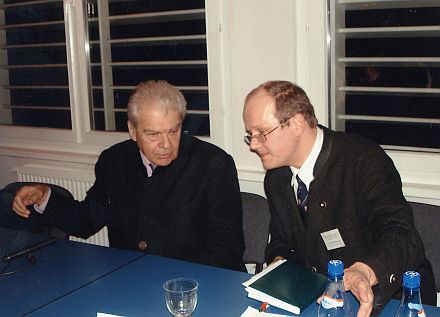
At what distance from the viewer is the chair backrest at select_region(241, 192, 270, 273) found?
2867 mm

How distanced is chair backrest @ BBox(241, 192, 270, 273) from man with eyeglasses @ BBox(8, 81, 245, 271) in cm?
23

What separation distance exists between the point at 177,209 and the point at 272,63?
3.46 feet

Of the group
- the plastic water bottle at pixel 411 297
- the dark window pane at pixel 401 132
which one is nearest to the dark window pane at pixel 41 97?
the dark window pane at pixel 401 132

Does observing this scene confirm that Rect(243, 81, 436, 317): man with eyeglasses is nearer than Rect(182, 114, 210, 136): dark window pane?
Yes

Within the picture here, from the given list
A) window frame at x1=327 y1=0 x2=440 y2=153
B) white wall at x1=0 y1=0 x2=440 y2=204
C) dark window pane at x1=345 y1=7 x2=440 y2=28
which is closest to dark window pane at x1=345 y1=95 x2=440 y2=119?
window frame at x1=327 y1=0 x2=440 y2=153

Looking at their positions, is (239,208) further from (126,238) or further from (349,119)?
(349,119)

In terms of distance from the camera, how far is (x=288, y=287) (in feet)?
6.03

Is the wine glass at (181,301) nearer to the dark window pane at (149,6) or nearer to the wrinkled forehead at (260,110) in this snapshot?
the wrinkled forehead at (260,110)

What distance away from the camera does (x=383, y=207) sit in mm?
2035

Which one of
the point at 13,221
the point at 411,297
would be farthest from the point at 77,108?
the point at 411,297

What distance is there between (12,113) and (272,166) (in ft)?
10.9

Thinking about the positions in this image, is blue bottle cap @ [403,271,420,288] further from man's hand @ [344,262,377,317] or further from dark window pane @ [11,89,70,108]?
dark window pane @ [11,89,70,108]

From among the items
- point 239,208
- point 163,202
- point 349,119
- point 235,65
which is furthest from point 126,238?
point 349,119

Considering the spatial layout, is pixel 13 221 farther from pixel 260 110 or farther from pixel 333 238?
pixel 333 238
